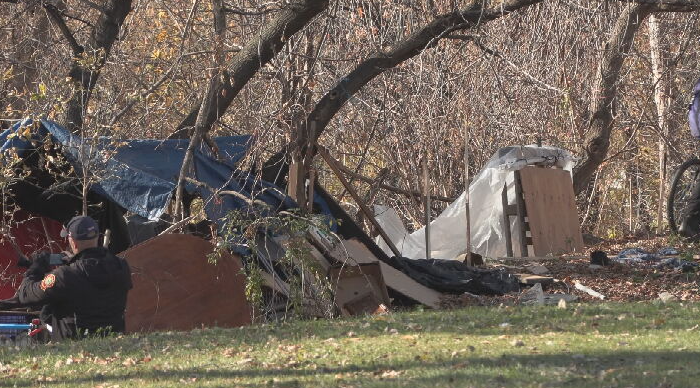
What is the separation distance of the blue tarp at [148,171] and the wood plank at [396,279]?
87 cm

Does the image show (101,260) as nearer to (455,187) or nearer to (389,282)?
(389,282)

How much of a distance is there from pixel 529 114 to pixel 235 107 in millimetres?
5456

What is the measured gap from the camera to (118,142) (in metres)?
12.3

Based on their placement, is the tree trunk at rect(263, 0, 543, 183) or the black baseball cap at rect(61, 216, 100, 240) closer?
the black baseball cap at rect(61, 216, 100, 240)

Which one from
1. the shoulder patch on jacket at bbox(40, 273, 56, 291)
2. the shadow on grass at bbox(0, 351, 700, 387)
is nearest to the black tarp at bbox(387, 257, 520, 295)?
the shoulder patch on jacket at bbox(40, 273, 56, 291)

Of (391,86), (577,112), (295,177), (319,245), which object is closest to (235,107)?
(391,86)

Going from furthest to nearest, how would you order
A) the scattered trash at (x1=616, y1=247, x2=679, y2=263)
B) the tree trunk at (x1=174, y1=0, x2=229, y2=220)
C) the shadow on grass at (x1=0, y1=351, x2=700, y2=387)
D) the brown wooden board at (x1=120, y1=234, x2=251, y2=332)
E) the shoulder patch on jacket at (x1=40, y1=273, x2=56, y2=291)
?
the scattered trash at (x1=616, y1=247, x2=679, y2=263), the tree trunk at (x1=174, y1=0, x2=229, y2=220), the brown wooden board at (x1=120, y1=234, x2=251, y2=332), the shoulder patch on jacket at (x1=40, y1=273, x2=56, y2=291), the shadow on grass at (x1=0, y1=351, x2=700, y2=387)

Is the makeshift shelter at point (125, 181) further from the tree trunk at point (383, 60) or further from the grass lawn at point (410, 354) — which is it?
the grass lawn at point (410, 354)

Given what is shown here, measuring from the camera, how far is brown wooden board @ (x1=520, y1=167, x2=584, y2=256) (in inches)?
Result: 685

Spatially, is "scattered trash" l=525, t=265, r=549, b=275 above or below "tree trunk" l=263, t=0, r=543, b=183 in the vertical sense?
below

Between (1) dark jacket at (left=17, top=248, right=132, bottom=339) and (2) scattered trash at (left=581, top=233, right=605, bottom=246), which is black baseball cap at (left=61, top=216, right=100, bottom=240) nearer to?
(1) dark jacket at (left=17, top=248, right=132, bottom=339)

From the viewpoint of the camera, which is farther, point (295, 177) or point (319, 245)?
point (295, 177)

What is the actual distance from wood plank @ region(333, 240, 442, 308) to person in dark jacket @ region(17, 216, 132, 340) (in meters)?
3.31

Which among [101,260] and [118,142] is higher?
[118,142]
